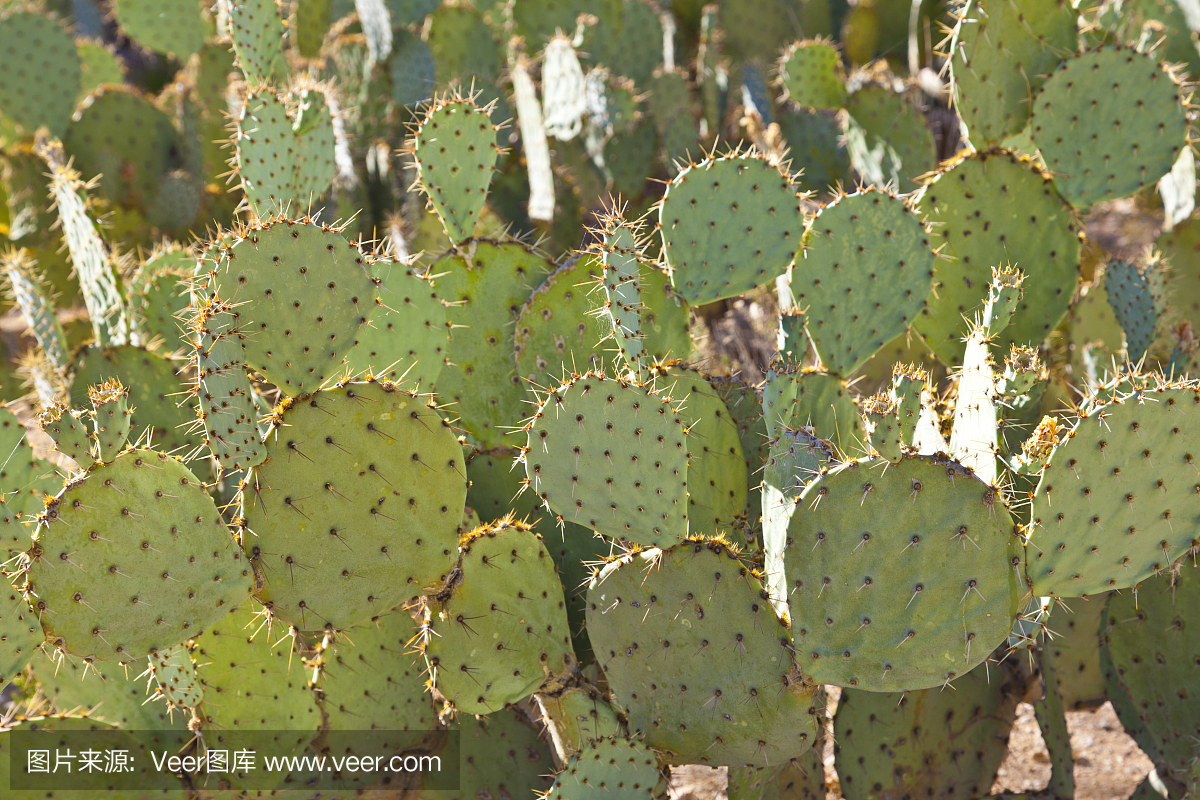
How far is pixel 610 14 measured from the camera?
5.18 m

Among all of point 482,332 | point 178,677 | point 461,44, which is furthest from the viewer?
point 461,44

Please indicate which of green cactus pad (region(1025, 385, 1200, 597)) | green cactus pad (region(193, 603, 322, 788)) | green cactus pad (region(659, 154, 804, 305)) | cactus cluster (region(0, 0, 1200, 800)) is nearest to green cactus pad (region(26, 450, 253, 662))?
cactus cluster (region(0, 0, 1200, 800))

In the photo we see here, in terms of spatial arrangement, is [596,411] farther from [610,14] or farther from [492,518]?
[610,14]

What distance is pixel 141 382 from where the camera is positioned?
256cm

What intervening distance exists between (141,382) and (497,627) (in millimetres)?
1368

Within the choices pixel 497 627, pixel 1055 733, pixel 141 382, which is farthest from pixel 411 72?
pixel 1055 733

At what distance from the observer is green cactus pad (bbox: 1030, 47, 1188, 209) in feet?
8.41

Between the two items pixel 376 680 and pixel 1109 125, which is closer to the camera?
pixel 376 680

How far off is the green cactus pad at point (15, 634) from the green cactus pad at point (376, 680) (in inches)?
23.0

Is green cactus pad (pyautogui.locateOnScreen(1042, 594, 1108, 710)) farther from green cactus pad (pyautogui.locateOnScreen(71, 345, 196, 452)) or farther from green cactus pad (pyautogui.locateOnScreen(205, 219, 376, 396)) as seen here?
green cactus pad (pyautogui.locateOnScreen(71, 345, 196, 452))

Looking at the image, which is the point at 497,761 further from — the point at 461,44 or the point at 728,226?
the point at 461,44

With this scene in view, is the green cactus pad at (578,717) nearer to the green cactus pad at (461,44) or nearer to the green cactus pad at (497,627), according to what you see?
the green cactus pad at (497,627)

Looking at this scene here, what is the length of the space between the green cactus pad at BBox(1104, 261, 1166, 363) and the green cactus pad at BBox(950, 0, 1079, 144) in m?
0.49

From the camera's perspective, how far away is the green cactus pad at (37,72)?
4797 millimetres
